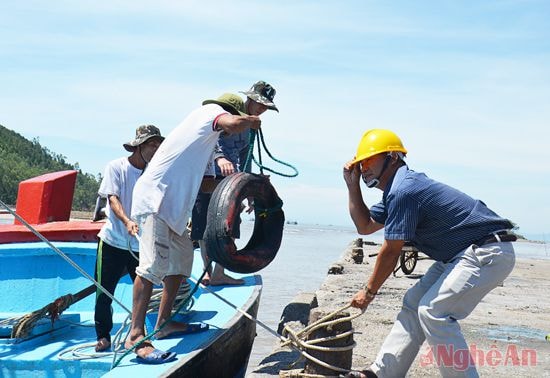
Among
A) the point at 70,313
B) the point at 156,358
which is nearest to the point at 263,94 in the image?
the point at 156,358

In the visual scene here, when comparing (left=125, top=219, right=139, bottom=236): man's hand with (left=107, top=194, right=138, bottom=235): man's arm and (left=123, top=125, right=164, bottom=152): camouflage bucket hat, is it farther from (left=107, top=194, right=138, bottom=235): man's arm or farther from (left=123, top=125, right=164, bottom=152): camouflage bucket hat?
(left=123, top=125, right=164, bottom=152): camouflage bucket hat

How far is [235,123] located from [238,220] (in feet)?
2.33

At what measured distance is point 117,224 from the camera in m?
5.44

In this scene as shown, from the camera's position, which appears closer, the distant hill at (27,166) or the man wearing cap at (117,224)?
the man wearing cap at (117,224)

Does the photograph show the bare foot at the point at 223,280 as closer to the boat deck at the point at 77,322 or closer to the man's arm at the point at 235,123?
the boat deck at the point at 77,322

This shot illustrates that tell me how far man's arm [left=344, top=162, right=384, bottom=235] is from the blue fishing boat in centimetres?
106

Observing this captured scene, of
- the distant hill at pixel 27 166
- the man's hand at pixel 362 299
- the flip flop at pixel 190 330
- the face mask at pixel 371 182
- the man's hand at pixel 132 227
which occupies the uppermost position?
the face mask at pixel 371 182

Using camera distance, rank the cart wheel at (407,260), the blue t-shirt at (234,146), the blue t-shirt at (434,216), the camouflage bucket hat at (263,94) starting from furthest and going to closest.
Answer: the cart wheel at (407,260)
the blue t-shirt at (234,146)
the camouflage bucket hat at (263,94)
the blue t-shirt at (434,216)

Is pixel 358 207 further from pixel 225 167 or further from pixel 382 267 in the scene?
pixel 225 167

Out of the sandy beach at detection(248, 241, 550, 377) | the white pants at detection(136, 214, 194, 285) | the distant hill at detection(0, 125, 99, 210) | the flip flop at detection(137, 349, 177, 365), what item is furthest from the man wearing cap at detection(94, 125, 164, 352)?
the distant hill at detection(0, 125, 99, 210)

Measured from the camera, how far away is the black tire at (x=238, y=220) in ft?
15.6

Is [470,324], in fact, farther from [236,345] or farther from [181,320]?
[181,320]

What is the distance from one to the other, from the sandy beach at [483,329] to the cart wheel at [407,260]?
0.22 metres

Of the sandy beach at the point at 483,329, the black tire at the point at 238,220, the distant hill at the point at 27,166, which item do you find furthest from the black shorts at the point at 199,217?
the distant hill at the point at 27,166
